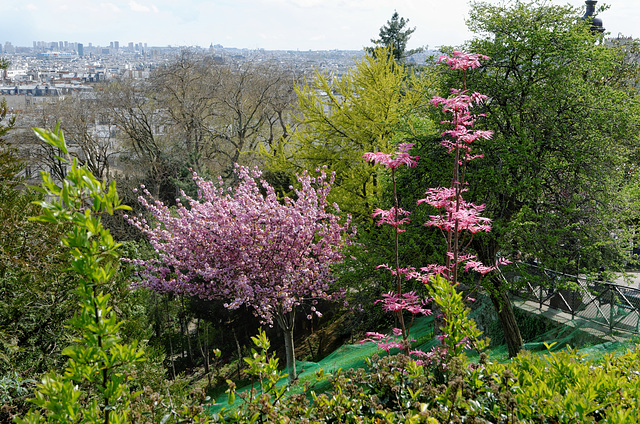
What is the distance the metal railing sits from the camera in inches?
311

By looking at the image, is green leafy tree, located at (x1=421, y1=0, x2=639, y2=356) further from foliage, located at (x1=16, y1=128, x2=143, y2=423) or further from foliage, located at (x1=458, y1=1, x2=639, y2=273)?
foliage, located at (x1=16, y1=128, x2=143, y2=423)

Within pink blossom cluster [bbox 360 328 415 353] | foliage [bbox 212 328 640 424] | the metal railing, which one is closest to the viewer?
foliage [bbox 212 328 640 424]

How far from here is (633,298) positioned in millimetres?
8641

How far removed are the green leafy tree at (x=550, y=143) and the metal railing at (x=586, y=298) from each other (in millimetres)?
336

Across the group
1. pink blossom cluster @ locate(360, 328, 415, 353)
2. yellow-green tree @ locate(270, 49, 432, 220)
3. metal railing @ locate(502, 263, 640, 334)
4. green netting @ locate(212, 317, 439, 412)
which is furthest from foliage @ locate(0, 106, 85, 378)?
yellow-green tree @ locate(270, 49, 432, 220)

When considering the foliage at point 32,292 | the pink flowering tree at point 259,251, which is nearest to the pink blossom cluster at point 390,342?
the foliage at point 32,292

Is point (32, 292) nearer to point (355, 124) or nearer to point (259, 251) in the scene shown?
point (259, 251)

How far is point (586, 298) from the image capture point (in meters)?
9.34

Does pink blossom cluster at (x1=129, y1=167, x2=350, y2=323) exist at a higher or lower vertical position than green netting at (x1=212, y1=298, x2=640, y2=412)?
higher

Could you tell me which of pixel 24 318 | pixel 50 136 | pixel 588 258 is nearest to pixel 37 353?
pixel 24 318

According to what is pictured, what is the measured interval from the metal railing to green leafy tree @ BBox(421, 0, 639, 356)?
13.2 inches

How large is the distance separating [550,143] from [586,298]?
11.0 feet

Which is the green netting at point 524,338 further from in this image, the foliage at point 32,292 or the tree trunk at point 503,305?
the foliage at point 32,292

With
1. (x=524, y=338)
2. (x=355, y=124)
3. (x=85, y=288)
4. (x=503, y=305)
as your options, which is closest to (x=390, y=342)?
(x=85, y=288)
